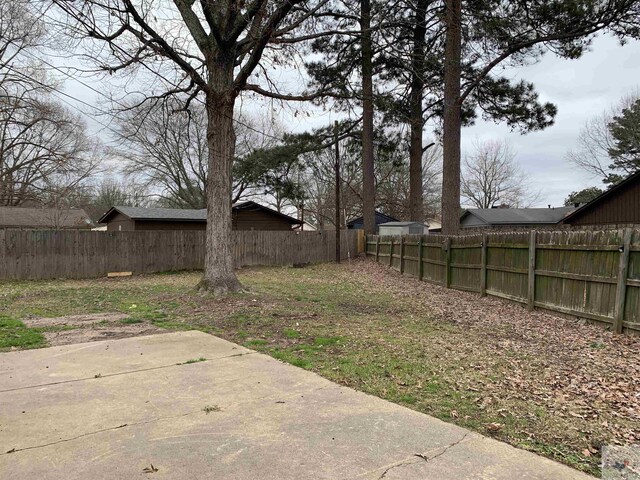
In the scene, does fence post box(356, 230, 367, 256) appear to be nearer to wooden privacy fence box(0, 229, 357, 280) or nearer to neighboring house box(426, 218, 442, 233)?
wooden privacy fence box(0, 229, 357, 280)

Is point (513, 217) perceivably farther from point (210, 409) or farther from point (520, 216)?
point (210, 409)

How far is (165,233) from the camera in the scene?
57.8 feet

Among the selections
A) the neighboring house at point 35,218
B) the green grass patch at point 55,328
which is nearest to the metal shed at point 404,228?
the green grass patch at point 55,328

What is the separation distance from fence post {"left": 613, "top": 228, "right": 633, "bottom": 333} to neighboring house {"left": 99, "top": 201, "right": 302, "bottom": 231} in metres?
20.7

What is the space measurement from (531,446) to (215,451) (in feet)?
6.69

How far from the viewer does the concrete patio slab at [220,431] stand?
2616 mm

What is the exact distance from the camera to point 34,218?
30688 millimetres

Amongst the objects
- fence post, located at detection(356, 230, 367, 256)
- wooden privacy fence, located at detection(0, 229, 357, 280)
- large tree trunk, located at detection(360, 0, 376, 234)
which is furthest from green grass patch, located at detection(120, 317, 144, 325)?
fence post, located at detection(356, 230, 367, 256)

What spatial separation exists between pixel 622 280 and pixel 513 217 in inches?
1279

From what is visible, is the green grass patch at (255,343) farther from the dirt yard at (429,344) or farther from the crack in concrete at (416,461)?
the crack in concrete at (416,461)

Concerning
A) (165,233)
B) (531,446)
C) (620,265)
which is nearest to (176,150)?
(165,233)

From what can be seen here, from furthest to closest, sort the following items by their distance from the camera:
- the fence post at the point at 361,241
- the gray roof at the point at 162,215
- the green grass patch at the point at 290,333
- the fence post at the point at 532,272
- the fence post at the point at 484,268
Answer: the gray roof at the point at 162,215
the fence post at the point at 361,241
the fence post at the point at 484,268
the fence post at the point at 532,272
the green grass patch at the point at 290,333

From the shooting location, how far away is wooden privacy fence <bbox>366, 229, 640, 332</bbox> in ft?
21.0

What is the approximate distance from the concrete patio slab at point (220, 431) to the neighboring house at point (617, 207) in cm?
1989
